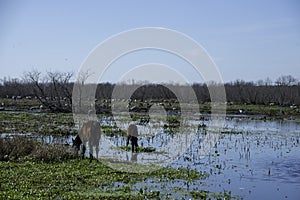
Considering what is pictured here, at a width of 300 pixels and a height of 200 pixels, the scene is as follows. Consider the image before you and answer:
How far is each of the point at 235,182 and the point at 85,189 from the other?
6076mm

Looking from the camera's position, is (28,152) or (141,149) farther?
(141,149)

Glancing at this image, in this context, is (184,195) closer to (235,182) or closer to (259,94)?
(235,182)

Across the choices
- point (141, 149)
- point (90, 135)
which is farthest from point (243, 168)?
point (90, 135)

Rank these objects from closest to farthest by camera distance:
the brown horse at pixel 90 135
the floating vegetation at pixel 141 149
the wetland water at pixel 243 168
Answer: the wetland water at pixel 243 168 → the brown horse at pixel 90 135 → the floating vegetation at pixel 141 149

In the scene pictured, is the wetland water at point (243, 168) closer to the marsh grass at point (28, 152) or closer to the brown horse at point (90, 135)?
the brown horse at point (90, 135)

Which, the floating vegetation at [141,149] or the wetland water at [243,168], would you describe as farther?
the floating vegetation at [141,149]

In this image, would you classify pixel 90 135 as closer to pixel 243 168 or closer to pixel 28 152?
pixel 28 152

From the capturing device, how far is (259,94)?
289 feet

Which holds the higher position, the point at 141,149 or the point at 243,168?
the point at 141,149

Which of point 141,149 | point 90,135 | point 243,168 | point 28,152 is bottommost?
point 243,168

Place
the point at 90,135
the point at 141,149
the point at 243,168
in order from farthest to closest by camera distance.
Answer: the point at 141,149 < the point at 90,135 < the point at 243,168

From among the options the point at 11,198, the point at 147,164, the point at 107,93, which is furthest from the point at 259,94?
the point at 11,198

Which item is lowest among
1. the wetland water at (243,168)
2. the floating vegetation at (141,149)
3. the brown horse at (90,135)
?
the wetland water at (243,168)

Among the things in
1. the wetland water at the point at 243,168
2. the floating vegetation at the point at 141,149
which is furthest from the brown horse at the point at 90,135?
the floating vegetation at the point at 141,149
